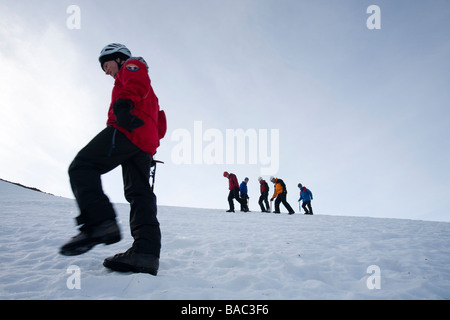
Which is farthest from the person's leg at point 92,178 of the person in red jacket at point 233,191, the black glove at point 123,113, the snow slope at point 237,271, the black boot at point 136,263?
the person in red jacket at point 233,191

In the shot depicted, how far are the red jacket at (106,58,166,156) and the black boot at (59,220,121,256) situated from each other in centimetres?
76

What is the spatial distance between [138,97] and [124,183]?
2.86 feet

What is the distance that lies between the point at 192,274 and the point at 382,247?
3.38 meters

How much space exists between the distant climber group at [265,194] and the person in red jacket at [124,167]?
30.0ft

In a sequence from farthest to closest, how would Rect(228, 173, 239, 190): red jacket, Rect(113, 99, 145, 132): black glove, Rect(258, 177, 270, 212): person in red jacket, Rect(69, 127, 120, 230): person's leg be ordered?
Rect(258, 177, 270, 212): person in red jacket < Rect(228, 173, 239, 190): red jacket < Rect(113, 99, 145, 132): black glove < Rect(69, 127, 120, 230): person's leg

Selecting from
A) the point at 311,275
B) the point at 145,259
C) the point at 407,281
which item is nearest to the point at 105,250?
the point at 145,259

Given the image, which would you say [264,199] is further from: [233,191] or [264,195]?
[233,191]

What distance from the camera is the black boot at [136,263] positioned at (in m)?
2.07

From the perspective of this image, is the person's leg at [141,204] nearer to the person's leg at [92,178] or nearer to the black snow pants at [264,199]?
the person's leg at [92,178]

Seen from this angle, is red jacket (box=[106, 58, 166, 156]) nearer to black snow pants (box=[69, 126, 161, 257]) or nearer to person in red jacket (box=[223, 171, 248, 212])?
black snow pants (box=[69, 126, 161, 257])

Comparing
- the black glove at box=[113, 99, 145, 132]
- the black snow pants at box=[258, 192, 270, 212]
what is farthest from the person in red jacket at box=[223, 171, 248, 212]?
the black glove at box=[113, 99, 145, 132]

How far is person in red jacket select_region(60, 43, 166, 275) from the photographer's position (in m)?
1.85

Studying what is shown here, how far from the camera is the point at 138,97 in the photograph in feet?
6.83
